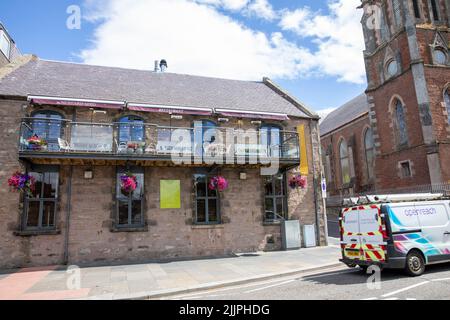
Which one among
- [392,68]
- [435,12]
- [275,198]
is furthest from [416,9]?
[275,198]

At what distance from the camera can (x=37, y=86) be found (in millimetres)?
13398

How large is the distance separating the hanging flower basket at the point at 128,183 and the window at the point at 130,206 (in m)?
0.12

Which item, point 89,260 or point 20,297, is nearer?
point 20,297

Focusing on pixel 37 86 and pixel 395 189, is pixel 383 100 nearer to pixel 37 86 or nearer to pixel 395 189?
pixel 395 189

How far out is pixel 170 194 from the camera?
13359mm

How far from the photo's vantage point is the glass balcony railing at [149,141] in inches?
466

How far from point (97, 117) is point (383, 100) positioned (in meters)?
21.9

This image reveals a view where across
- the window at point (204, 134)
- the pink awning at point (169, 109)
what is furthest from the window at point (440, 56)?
the pink awning at point (169, 109)

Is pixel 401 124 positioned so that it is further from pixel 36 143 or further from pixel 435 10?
pixel 36 143

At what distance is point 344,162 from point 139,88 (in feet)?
89.9

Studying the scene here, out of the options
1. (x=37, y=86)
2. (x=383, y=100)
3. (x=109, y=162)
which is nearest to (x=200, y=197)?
(x=109, y=162)

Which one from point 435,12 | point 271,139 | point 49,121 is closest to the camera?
point 49,121
